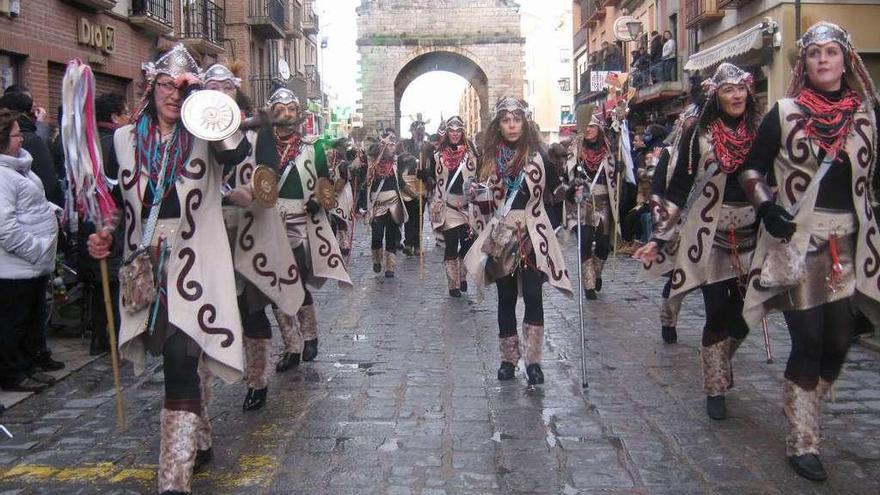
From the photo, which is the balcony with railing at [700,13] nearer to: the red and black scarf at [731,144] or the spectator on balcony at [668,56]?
the spectator on balcony at [668,56]

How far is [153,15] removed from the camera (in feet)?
61.0

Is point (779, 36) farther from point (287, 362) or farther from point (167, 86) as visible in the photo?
point (167, 86)

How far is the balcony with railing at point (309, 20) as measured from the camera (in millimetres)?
49125

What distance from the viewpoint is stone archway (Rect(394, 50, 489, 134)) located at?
158 feet

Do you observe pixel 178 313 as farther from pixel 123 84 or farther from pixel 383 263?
pixel 123 84

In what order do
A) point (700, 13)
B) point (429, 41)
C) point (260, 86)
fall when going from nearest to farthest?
point (700, 13), point (260, 86), point (429, 41)

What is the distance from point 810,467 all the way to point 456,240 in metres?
6.97

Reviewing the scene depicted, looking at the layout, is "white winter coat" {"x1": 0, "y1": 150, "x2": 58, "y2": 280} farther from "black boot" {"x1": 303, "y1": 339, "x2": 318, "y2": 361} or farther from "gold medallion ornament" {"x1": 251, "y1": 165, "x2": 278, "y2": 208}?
"gold medallion ornament" {"x1": 251, "y1": 165, "x2": 278, "y2": 208}

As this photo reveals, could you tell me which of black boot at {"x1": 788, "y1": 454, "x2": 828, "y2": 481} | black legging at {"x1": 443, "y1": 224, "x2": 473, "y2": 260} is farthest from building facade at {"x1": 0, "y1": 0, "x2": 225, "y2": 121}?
black boot at {"x1": 788, "y1": 454, "x2": 828, "y2": 481}

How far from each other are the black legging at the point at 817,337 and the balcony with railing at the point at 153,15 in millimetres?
15940

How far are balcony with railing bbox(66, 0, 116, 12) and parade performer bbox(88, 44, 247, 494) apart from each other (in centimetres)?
1192

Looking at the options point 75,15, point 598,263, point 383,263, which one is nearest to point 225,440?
point 598,263

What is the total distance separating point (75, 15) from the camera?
15250mm

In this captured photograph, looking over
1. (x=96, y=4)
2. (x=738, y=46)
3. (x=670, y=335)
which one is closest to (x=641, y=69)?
(x=738, y=46)
